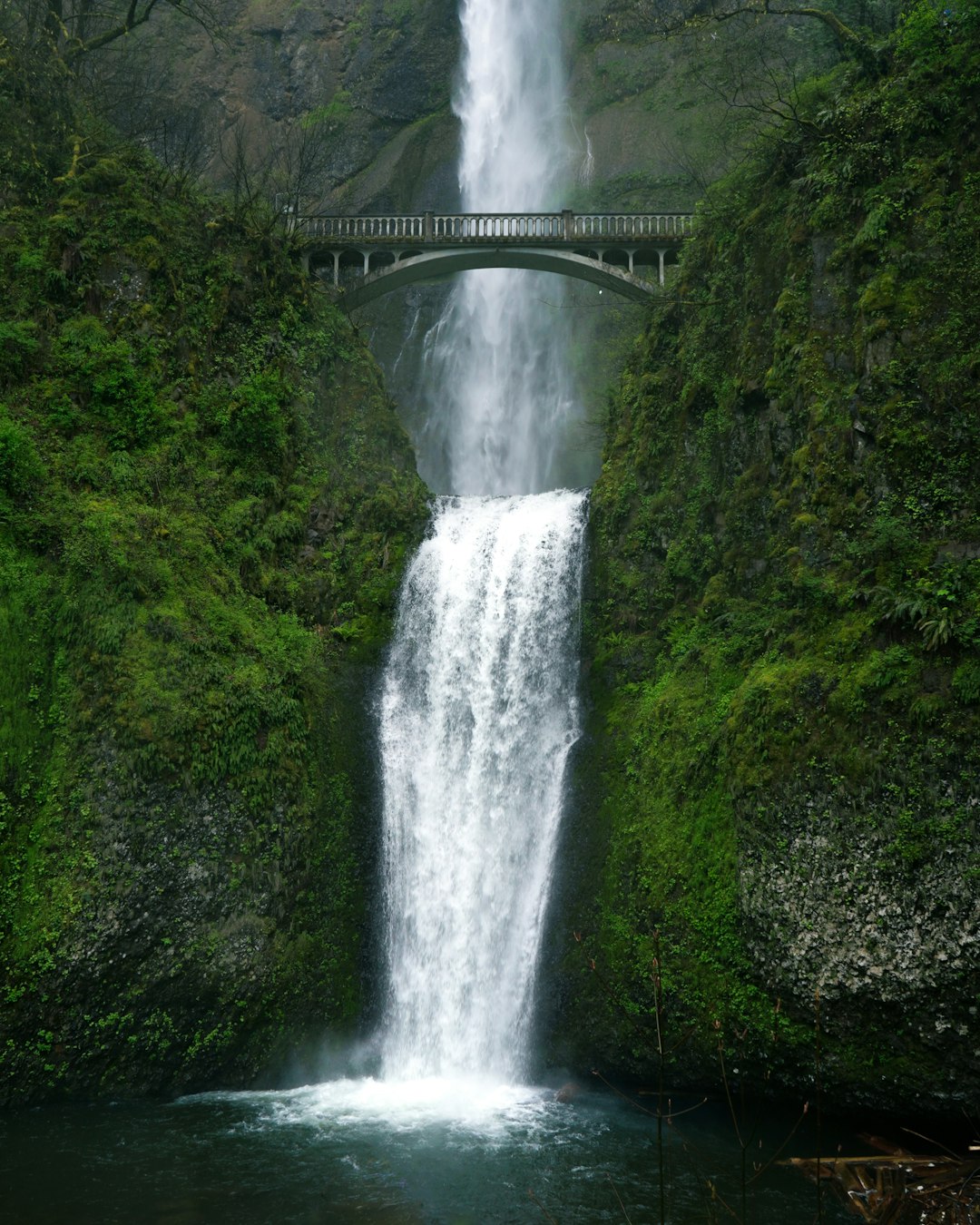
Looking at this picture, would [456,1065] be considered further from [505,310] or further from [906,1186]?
[505,310]

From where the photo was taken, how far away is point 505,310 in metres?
33.4

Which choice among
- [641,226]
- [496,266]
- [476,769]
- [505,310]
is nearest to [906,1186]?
[476,769]

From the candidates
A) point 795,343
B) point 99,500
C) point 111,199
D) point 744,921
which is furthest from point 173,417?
point 744,921

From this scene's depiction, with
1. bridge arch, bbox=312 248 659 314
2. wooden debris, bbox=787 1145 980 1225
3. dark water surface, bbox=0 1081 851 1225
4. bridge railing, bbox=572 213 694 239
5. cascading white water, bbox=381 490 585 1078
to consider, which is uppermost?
bridge railing, bbox=572 213 694 239

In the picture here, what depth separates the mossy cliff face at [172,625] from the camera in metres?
13.2

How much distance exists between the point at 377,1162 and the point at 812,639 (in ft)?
28.7

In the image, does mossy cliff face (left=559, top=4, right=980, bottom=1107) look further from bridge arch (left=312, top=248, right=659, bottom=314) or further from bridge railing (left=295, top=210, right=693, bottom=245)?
bridge railing (left=295, top=210, right=693, bottom=245)

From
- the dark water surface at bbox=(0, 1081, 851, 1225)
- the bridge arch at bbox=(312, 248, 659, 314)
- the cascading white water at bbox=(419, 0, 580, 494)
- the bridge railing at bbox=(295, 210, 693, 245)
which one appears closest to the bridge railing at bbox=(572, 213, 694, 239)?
the bridge railing at bbox=(295, 210, 693, 245)

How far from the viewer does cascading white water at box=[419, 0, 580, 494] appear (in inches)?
1255

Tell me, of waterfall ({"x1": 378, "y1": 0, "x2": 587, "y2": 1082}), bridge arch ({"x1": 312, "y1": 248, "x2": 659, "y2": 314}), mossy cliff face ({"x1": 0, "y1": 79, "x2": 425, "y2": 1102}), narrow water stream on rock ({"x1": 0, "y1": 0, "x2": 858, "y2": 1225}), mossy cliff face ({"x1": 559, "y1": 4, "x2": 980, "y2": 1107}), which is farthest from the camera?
bridge arch ({"x1": 312, "y1": 248, "x2": 659, "y2": 314})

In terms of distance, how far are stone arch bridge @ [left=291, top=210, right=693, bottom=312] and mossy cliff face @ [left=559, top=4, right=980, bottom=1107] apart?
15.2 ft

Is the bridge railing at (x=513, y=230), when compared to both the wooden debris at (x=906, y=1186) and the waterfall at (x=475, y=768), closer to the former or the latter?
the waterfall at (x=475, y=768)

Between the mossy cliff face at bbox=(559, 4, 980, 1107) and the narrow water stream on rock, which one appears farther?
the mossy cliff face at bbox=(559, 4, 980, 1107)

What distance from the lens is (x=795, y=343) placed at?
15750 mm
